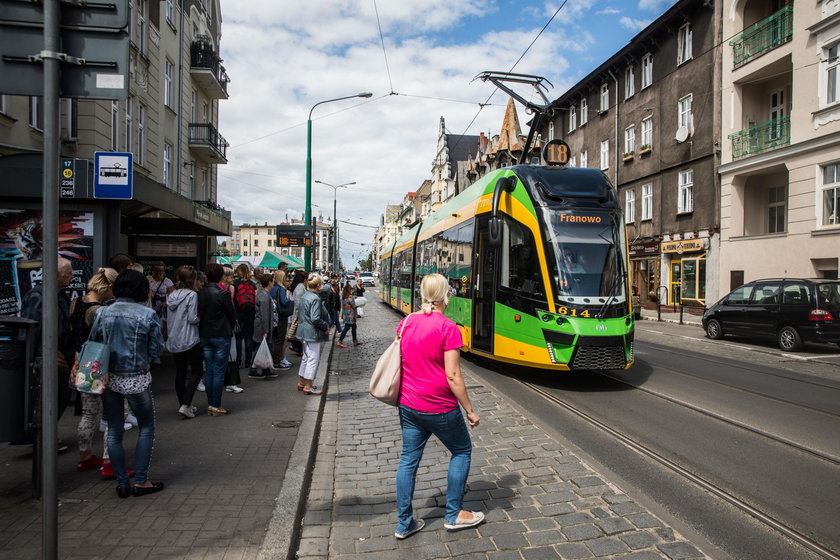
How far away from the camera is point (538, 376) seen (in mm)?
9602

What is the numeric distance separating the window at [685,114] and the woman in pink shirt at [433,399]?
24.5 meters

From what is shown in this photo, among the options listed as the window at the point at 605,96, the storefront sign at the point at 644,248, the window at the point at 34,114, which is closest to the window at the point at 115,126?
the window at the point at 34,114

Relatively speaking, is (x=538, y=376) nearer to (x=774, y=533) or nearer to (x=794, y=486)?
(x=794, y=486)

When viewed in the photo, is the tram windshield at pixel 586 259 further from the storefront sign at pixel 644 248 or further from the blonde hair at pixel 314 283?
the storefront sign at pixel 644 248

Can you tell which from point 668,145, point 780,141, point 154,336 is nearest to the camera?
point 154,336

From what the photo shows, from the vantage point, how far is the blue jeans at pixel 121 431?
13.5 ft

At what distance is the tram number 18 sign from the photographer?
10.1 metres

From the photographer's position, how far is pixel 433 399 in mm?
3461

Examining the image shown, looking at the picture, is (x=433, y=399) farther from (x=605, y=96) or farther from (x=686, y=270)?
(x=605, y=96)

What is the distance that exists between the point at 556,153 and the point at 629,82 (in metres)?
21.8

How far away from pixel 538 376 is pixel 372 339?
648cm

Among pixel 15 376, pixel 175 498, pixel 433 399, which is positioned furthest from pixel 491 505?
pixel 15 376

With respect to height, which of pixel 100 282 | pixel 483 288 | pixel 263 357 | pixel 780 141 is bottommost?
pixel 263 357

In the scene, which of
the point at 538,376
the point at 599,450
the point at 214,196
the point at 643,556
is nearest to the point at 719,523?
the point at 643,556
